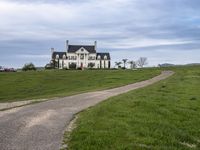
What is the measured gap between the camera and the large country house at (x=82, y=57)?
156600mm

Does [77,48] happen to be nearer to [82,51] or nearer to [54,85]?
[82,51]

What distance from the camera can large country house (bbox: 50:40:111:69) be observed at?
15660cm

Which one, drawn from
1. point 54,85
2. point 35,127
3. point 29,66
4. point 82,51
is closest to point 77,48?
point 82,51

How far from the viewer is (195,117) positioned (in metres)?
18.5

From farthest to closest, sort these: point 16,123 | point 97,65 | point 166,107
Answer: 1. point 97,65
2. point 166,107
3. point 16,123

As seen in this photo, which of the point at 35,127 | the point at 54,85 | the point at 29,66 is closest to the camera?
the point at 35,127

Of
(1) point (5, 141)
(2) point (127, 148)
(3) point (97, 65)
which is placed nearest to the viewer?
(2) point (127, 148)

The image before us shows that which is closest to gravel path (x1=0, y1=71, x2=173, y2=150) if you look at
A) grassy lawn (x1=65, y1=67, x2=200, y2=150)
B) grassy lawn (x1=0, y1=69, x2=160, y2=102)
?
grassy lawn (x1=65, y1=67, x2=200, y2=150)

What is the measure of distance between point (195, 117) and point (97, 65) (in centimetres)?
14148

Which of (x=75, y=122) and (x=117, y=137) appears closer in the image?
(x=117, y=137)

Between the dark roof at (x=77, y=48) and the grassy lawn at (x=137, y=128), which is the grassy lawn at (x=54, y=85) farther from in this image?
the dark roof at (x=77, y=48)

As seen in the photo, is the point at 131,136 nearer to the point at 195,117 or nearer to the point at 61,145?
the point at 61,145

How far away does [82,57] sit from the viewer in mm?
157750

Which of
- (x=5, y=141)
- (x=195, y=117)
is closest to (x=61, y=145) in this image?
(x=5, y=141)
